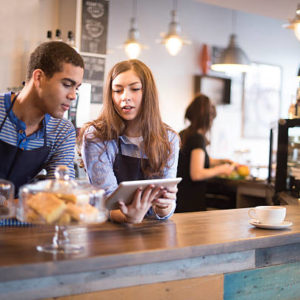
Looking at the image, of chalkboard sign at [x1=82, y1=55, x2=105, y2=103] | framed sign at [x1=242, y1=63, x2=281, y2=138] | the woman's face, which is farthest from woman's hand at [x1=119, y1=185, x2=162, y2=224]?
framed sign at [x1=242, y1=63, x2=281, y2=138]

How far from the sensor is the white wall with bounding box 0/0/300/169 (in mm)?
4656

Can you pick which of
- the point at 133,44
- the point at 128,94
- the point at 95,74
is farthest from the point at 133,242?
the point at 133,44

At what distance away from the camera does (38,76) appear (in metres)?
2.08

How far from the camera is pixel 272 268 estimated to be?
2094 millimetres

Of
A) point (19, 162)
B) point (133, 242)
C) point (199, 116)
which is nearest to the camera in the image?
point (133, 242)

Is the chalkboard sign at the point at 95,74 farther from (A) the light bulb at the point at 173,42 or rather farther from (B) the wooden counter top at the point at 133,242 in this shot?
(B) the wooden counter top at the point at 133,242

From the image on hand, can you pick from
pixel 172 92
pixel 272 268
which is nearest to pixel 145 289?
pixel 272 268

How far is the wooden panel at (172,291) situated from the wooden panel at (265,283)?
69 mm

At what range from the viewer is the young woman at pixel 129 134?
94.3 inches

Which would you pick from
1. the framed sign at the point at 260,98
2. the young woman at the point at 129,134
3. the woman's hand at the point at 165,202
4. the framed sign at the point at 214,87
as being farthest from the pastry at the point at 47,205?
the framed sign at the point at 260,98

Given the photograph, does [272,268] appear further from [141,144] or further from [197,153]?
[197,153]

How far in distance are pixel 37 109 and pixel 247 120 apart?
583 cm

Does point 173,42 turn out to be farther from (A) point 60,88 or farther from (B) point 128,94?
(A) point 60,88

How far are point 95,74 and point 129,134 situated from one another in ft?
9.46
